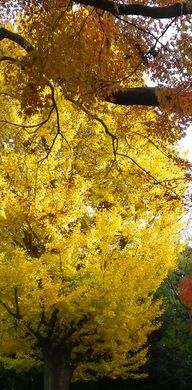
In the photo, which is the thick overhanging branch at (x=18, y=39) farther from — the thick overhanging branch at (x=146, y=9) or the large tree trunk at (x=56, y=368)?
the large tree trunk at (x=56, y=368)

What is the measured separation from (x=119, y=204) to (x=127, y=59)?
4.19 m

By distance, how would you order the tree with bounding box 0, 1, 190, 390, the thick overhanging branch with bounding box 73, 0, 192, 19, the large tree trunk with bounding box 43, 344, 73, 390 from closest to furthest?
the thick overhanging branch with bounding box 73, 0, 192, 19, the tree with bounding box 0, 1, 190, 390, the large tree trunk with bounding box 43, 344, 73, 390

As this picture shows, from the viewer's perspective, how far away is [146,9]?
423 centimetres

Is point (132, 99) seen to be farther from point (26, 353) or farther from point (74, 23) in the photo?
point (26, 353)

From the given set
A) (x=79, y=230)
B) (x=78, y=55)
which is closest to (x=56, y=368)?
(x=79, y=230)

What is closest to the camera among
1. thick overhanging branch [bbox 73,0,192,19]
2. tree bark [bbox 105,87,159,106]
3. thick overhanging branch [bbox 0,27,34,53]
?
thick overhanging branch [bbox 73,0,192,19]

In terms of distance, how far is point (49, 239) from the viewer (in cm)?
944

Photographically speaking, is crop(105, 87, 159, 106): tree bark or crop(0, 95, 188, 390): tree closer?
crop(105, 87, 159, 106): tree bark

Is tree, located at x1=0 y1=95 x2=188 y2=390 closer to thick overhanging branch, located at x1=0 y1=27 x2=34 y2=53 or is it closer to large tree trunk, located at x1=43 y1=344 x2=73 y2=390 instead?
large tree trunk, located at x1=43 y1=344 x2=73 y2=390

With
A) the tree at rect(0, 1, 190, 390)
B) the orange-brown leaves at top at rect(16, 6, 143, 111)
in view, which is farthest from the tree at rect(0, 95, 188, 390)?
the orange-brown leaves at top at rect(16, 6, 143, 111)

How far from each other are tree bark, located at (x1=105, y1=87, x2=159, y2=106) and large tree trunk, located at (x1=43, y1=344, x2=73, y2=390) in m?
7.07

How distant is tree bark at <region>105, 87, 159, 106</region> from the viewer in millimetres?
4879

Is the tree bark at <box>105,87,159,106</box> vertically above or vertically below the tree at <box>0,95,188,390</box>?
below

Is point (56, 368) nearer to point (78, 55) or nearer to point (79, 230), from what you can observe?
point (79, 230)
